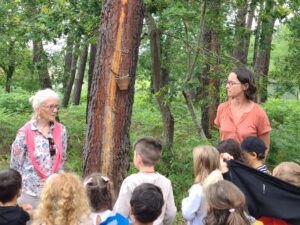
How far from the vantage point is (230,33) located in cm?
964

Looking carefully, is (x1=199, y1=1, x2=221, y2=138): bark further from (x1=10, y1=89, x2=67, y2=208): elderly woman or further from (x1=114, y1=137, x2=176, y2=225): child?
(x1=114, y1=137, x2=176, y2=225): child

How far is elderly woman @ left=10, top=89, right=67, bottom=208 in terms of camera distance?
4.85 meters

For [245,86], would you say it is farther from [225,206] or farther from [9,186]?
[9,186]

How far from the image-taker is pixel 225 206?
3.49 m

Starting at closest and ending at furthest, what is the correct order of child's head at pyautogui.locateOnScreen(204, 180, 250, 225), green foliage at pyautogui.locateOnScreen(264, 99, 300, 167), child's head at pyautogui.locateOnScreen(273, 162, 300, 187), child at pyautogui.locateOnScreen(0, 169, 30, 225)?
child's head at pyautogui.locateOnScreen(204, 180, 250, 225)
child at pyautogui.locateOnScreen(0, 169, 30, 225)
child's head at pyautogui.locateOnScreen(273, 162, 300, 187)
green foliage at pyautogui.locateOnScreen(264, 99, 300, 167)

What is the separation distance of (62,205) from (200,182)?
1.40 meters

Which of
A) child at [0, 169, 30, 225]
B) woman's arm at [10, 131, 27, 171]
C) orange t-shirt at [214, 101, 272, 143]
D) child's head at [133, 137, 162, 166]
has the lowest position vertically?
child at [0, 169, 30, 225]

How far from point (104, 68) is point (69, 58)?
13900mm

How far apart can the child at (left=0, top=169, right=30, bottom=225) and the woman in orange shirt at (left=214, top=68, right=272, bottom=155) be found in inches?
98.8

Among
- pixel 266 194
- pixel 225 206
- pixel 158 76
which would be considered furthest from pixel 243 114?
pixel 158 76

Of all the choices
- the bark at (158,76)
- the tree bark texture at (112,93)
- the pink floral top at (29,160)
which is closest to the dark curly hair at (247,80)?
the tree bark texture at (112,93)

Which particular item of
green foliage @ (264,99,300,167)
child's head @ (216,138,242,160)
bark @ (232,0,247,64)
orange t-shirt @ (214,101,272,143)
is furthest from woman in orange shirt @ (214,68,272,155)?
green foliage @ (264,99,300,167)

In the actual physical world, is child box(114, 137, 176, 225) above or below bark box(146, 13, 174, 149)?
below

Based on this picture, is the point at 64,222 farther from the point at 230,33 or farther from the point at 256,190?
the point at 230,33
